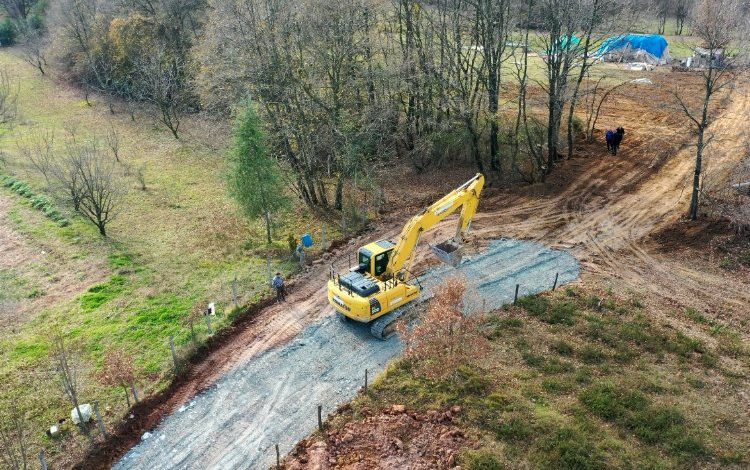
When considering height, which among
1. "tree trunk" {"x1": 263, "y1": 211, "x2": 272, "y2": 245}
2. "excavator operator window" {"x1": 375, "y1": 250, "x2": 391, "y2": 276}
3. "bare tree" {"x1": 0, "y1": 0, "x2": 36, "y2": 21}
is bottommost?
"tree trunk" {"x1": 263, "y1": 211, "x2": 272, "y2": 245}

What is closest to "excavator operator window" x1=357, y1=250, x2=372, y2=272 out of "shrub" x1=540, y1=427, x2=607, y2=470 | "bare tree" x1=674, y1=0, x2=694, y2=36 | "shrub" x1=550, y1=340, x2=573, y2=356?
"shrub" x1=550, y1=340, x2=573, y2=356

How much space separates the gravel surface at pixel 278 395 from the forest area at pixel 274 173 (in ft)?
3.18

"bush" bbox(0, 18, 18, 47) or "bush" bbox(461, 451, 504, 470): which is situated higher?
"bush" bbox(0, 18, 18, 47)

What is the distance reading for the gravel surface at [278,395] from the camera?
50.3ft

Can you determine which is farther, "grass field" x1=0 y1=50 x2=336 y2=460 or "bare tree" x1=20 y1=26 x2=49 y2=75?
"bare tree" x1=20 y1=26 x2=49 y2=75

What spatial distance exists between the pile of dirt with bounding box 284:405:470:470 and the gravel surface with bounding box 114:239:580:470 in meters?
0.88

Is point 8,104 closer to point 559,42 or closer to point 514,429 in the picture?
point 559,42

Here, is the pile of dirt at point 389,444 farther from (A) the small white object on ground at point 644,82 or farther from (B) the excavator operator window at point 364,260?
(A) the small white object on ground at point 644,82

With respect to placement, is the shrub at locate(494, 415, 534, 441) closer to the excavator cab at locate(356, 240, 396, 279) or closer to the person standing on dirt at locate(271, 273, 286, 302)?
the excavator cab at locate(356, 240, 396, 279)

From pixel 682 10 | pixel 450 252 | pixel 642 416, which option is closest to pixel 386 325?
pixel 450 252

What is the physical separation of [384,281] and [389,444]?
6457 millimetres

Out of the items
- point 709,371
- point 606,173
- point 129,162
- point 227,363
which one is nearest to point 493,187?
point 606,173

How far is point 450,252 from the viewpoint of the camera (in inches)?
869

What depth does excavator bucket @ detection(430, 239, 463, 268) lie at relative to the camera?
21964 mm
